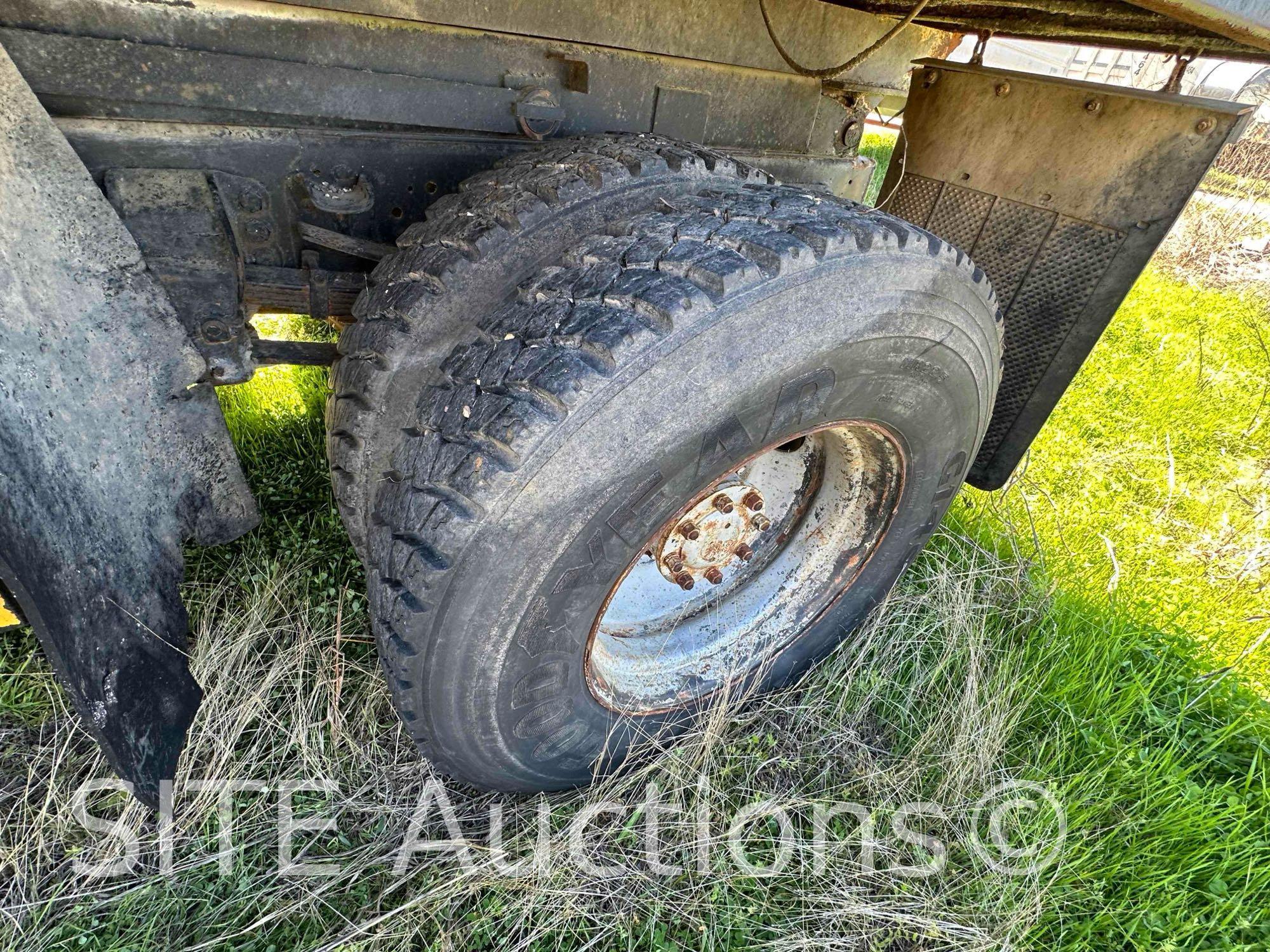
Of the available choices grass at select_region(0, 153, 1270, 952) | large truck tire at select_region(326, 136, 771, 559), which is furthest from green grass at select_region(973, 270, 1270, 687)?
large truck tire at select_region(326, 136, 771, 559)

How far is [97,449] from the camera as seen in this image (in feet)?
4.57

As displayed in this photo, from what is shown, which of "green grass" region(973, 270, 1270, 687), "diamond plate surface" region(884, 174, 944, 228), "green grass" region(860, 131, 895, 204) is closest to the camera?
"diamond plate surface" region(884, 174, 944, 228)

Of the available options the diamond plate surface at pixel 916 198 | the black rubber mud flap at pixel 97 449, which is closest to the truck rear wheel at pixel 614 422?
the black rubber mud flap at pixel 97 449

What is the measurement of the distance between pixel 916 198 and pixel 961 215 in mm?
166

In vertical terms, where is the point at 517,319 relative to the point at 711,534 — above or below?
above

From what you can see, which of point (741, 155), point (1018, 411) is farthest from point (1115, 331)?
point (741, 155)

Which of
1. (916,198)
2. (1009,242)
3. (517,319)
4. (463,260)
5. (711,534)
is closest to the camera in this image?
(517,319)

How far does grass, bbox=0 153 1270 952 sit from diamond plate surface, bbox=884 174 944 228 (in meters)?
1.13

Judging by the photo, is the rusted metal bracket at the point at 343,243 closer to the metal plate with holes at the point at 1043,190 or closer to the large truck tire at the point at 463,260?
the large truck tire at the point at 463,260

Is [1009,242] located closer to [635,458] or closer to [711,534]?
[711,534]

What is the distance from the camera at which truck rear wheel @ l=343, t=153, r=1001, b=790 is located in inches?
52.2

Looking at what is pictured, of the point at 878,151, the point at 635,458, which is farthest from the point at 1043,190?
the point at 878,151

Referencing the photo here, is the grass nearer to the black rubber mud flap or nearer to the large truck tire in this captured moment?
the black rubber mud flap

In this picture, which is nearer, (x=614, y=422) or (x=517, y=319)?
(x=614, y=422)
